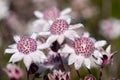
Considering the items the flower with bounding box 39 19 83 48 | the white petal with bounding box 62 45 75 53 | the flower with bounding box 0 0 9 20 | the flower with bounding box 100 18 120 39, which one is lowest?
the white petal with bounding box 62 45 75 53

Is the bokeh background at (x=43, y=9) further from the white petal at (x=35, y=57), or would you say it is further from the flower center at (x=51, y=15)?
the white petal at (x=35, y=57)

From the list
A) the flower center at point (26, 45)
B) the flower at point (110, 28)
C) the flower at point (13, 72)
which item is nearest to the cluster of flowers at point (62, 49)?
the flower center at point (26, 45)

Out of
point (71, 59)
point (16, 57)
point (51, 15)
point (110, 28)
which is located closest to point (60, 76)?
point (71, 59)

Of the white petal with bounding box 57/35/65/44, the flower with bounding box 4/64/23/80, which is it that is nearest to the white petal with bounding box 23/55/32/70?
the white petal with bounding box 57/35/65/44

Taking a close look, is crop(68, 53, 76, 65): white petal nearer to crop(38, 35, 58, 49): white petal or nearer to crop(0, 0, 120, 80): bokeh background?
crop(38, 35, 58, 49): white petal

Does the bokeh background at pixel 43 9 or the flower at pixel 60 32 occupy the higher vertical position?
the bokeh background at pixel 43 9

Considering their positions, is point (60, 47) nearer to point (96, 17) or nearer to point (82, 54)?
point (82, 54)
